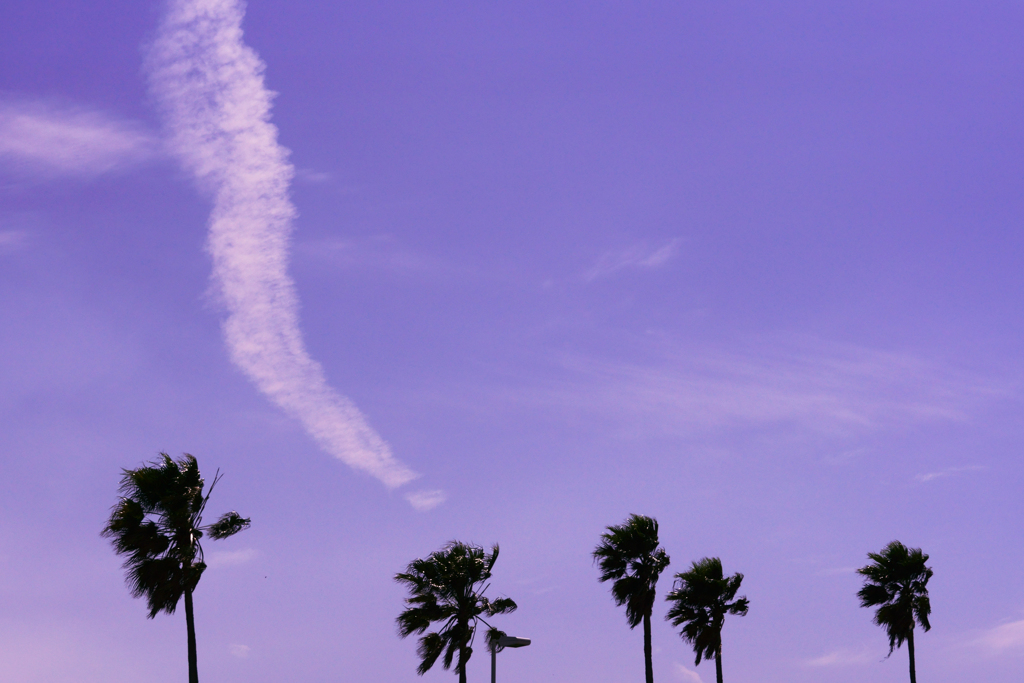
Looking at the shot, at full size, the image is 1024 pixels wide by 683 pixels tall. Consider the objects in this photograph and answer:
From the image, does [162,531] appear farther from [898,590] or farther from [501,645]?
[898,590]

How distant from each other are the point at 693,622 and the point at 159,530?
2663 cm

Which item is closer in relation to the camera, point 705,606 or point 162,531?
point 162,531

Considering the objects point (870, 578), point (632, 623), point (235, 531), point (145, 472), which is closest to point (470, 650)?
point (632, 623)

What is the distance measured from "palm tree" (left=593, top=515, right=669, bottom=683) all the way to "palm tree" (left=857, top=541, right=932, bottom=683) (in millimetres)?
13851

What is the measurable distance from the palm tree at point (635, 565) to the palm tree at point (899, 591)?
1385cm

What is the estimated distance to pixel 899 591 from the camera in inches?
2015

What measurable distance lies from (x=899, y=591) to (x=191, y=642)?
36735 mm

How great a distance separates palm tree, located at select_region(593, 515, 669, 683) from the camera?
44.6m

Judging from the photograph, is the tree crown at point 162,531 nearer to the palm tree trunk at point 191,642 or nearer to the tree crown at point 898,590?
the palm tree trunk at point 191,642

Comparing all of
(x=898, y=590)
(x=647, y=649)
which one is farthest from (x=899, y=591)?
(x=647, y=649)

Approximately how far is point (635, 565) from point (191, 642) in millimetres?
21194

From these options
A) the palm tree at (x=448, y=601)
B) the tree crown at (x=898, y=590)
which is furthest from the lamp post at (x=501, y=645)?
the tree crown at (x=898, y=590)

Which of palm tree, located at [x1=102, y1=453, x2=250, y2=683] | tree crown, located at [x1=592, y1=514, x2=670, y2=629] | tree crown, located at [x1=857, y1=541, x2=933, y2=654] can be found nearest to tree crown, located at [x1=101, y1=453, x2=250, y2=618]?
palm tree, located at [x1=102, y1=453, x2=250, y2=683]

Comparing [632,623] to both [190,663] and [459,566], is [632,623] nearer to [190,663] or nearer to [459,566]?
[459,566]
